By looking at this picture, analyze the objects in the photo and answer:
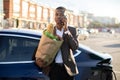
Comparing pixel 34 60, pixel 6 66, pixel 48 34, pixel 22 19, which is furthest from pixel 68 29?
pixel 22 19

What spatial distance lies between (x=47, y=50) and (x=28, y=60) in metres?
0.42

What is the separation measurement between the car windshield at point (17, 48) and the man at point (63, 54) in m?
0.43

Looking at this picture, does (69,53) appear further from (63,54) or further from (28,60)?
(28,60)

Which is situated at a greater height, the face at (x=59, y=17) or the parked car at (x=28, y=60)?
the face at (x=59, y=17)

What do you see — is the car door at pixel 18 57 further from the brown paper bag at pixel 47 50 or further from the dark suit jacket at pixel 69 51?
the dark suit jacket at pixel 69 51

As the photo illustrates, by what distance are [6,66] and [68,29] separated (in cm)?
96

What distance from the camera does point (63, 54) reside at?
5016mm

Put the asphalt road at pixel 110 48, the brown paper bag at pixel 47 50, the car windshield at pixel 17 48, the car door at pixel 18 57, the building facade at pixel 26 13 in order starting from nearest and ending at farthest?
the brown paper bag at pixel 47 50
the car door at pixel 18 57
the car windshield at pixel 17 48
the asphalt road at pixel 110 48
the building facade at pixel 26 13

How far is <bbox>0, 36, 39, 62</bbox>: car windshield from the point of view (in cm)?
529

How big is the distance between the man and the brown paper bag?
79 millimetres

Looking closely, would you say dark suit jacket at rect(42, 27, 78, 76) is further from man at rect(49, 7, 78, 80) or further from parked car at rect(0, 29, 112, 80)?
parked car at rect(0, 29, 112, 80)

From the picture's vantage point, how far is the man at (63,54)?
5.01 metres

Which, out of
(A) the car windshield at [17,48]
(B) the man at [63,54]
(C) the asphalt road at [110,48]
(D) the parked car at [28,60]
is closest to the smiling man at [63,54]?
(B) the man at [63,54]

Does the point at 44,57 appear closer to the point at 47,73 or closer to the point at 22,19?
the point at 47,73
